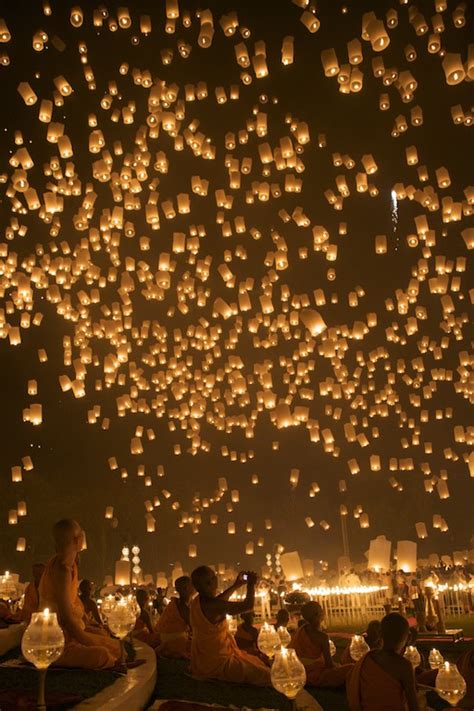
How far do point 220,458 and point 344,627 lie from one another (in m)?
15.4

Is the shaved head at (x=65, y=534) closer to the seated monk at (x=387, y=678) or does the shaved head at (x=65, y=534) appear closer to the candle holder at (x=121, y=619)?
the candle holder at (x=121, y=619)

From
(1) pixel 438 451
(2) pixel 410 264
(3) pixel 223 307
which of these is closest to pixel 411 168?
(2) pixel 410 264

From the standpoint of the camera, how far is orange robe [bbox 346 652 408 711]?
4340 millimetres

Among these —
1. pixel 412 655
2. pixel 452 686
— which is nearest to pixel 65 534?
pixel 452 686

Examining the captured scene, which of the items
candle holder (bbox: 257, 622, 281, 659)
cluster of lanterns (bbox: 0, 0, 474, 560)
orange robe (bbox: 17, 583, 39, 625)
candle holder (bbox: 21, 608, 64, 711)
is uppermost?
cluster of lanterns (bbox: 0, 0, 474, 560)

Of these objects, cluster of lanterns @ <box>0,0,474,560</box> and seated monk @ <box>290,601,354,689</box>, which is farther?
cluster of lanterns @ <box>0,0,474,560</box>

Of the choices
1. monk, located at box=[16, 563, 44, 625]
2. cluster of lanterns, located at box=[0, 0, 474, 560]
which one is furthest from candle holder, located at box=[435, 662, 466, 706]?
cluster of lanterns, located at box=[0, 0, 474, 560]

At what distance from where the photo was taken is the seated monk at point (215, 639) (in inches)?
215

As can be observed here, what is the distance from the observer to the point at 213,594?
18.3 ft

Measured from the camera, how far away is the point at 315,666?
20.1 feet

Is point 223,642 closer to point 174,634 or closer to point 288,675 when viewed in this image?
point 174,634

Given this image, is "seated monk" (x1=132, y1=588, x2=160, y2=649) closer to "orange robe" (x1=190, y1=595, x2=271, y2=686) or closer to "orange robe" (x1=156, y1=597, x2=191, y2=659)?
Answer: "orange robe" (x1=156, y1=597, x2=191, y2=659)

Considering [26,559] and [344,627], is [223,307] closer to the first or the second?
[344,627]

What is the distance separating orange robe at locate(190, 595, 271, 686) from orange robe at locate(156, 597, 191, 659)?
5.11ft
